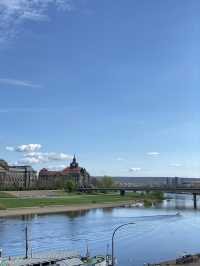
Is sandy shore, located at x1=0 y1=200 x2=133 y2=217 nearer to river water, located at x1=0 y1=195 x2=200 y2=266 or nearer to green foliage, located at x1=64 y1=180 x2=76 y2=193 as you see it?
river water, located at x1=0 y1=195 x2=200 y2=266

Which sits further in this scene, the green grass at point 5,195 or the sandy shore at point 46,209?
the green grass at point 5,195

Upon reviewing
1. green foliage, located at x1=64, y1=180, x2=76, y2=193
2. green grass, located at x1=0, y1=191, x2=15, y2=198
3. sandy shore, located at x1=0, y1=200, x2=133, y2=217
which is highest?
green foliage, located at x1=64, y1=180, x2=76, y2=193

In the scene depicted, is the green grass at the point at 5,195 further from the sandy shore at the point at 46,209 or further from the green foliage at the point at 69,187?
the green foliage at the point at 69,187

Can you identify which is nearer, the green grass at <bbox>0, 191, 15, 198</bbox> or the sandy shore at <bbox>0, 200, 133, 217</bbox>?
the sandy shore at <bbox>0, 200, 133, 217</bbox>

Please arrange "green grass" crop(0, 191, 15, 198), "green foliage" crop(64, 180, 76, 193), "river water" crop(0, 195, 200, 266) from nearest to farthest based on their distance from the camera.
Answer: "river water" crop(0, 195, 200, 266), "green grass" crop(0, 191, 15, 198), "green foliage" crop(64, 180, 76, 193)

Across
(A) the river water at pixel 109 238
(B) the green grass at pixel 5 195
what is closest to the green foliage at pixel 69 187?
(B) the green grass at pixel 5 195

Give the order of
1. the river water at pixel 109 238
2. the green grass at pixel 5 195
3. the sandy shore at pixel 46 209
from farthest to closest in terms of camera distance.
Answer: the green grass at pixel 5 195
the sandy shore at pixel 46 209
the river water at pixel 109 238

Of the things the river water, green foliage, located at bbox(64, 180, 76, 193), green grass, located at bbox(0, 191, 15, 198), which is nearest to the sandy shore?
the river water

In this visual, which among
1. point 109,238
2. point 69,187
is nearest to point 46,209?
point 109,238

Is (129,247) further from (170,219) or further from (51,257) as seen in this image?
(170,219)

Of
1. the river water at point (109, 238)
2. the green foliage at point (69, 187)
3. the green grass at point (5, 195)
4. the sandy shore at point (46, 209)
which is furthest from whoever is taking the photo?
the green foliage at point (69, 187)

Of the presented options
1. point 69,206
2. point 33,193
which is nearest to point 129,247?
point 69,206

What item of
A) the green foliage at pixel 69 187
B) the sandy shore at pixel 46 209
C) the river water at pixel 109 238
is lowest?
the river water at pixel 109 238

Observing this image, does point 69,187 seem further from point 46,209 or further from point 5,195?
point 46,209
